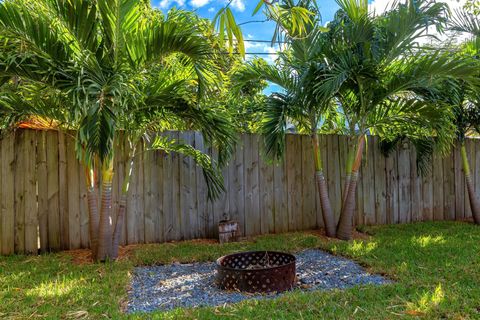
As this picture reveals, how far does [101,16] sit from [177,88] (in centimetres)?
92

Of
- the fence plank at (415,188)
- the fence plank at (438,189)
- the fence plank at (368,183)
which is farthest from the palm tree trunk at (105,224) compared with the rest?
the fence plank at (438,189)

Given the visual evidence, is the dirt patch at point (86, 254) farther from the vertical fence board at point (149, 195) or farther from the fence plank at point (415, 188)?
the fence plank at point (415, 188)

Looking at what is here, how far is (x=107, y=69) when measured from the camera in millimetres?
3312

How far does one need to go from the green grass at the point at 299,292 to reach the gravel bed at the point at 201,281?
14 cm

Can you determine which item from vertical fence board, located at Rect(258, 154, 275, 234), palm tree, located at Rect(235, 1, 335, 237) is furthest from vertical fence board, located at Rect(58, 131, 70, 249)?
vertical fence board, located at Rect(258, 154, 275, 234)

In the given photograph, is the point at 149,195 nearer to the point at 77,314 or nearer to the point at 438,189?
the point at 77,314

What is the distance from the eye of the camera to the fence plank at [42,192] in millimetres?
4207

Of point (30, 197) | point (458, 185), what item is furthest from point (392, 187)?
point (30, 197)

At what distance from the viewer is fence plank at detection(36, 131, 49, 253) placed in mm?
4207

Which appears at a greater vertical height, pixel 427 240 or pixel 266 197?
pixel 266 197

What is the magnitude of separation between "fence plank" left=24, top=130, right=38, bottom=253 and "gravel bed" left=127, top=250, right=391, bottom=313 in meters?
1.37

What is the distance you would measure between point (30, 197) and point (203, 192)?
6.61ft

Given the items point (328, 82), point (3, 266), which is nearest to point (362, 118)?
point (328, 82)

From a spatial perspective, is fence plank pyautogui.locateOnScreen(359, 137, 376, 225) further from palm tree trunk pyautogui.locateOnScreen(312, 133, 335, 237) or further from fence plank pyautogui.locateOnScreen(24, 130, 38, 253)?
fence plank pyautogui.locateOnScreen(24, 130, 38, 253)
